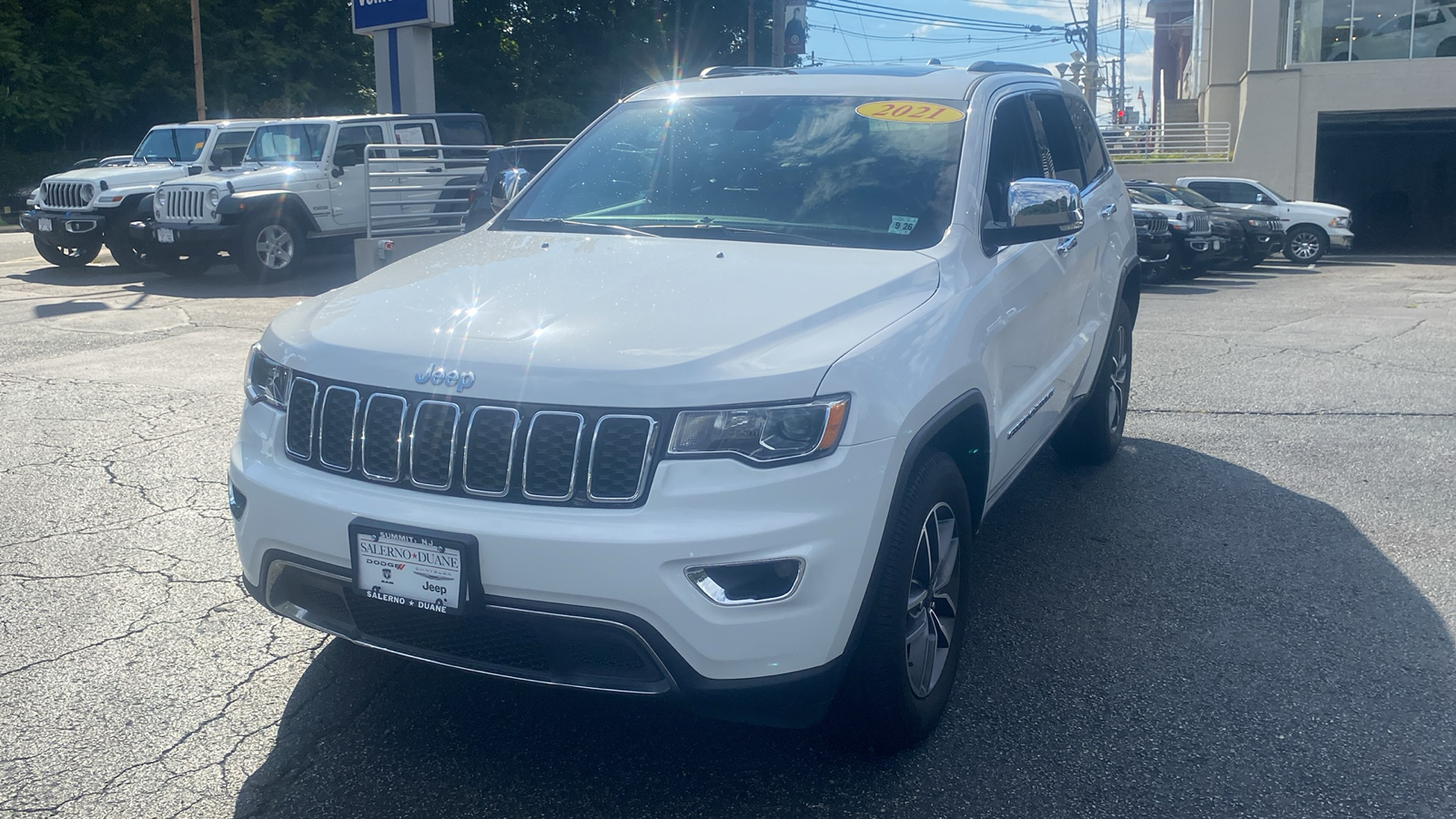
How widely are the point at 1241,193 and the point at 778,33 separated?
1027 centimetres

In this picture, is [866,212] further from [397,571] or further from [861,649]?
[397,571]

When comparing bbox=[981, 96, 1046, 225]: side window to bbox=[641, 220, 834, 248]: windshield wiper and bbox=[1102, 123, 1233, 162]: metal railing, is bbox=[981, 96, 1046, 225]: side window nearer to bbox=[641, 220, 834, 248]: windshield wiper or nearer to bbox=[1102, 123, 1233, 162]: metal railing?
bbox=[641, 220, 834, 248]: windshield wiper

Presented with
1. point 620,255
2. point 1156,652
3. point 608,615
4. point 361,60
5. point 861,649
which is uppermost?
point 361,60

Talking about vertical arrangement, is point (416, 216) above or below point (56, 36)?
below

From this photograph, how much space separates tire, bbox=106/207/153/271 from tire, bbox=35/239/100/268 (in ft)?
0.95

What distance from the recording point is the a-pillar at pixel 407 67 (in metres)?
16.9

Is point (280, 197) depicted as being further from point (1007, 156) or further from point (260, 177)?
point (1007, 156)

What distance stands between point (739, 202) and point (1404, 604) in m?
2.74

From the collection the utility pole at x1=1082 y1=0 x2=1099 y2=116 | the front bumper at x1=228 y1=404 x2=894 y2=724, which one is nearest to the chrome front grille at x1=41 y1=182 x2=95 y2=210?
the front bumper at x1=228 y1=404 x2=894 y2=724

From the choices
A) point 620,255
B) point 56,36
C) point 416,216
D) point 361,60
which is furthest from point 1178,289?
point 56,36

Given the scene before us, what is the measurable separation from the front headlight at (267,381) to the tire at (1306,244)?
22572mm

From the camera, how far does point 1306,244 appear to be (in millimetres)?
22531

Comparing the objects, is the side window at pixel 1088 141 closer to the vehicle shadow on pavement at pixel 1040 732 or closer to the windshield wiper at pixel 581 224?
the vehicle shadow on pavement at pixel 1040 732

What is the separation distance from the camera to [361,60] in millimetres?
38344
